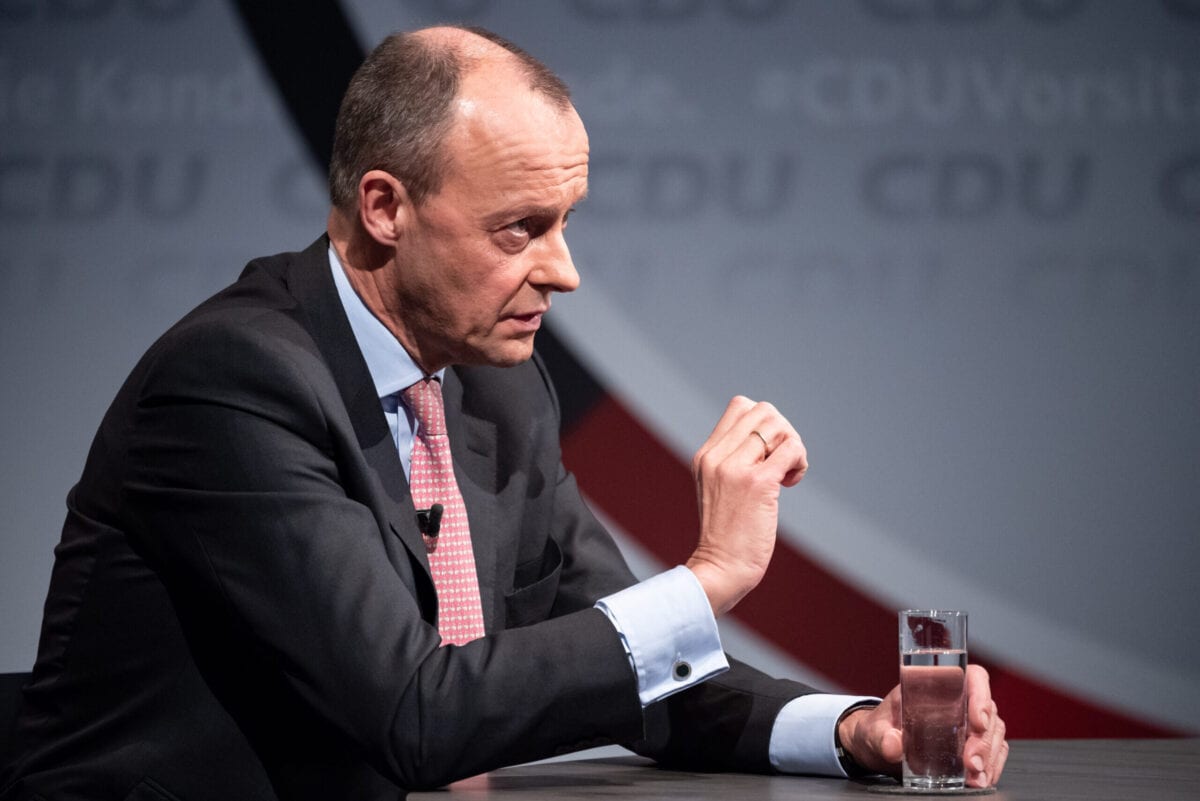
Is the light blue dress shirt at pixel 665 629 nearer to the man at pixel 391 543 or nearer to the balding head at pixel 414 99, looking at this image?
the man at pixel 391 543

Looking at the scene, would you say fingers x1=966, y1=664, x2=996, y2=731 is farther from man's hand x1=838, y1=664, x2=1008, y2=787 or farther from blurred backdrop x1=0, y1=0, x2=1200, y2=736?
blurred backdrop x1=0, y1=0, x2=1200, y2=736

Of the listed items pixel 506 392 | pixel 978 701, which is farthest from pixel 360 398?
pixel 978 701

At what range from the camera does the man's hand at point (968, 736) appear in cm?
150

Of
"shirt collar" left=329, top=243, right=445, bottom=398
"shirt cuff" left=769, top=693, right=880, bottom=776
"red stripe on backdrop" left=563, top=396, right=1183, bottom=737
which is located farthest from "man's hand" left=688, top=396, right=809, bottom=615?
"red stripe on backdrop" left=563, top=396, right=1183, bottom=737

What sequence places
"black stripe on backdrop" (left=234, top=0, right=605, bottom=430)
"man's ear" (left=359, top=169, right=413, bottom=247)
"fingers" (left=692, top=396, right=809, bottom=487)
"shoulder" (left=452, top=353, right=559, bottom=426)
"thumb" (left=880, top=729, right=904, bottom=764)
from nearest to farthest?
"thumb" (left=880, top=729, right=904, bottom=764) < "fingers" (left=692, top=396, right=809, bottom=487) < "man's ear" (left=359, top=169, right=413, bottom=247) < "shoulder" (left=452, top=353, right=559, bottom=426) < "black stripe on backdrop" (left=234, top=0, right=605, bottom=430)

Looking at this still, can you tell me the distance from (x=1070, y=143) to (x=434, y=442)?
1.86 metres

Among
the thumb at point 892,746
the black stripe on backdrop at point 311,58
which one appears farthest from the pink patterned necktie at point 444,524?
the black stripe on backdrop at point 311,58

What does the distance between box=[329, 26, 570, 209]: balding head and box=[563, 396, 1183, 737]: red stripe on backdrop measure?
4.28 feet

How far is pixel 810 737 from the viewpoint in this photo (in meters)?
1.70

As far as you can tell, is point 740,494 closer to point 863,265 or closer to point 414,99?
point 414,99

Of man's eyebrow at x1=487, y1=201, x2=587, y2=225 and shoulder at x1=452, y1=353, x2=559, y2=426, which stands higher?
man's eyebrow at x1=487, y1=201, x2=587, y2=225

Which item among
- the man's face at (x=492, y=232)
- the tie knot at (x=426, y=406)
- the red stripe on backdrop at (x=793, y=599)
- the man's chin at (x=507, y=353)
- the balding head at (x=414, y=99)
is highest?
the balding head at (x=414, y=99)

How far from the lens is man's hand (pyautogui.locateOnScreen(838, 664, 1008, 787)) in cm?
150

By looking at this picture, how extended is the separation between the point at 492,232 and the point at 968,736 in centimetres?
79
